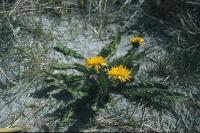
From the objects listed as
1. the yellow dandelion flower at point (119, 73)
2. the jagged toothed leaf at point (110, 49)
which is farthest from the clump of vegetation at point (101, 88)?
the jagged toothed leaf at point (110, 49)

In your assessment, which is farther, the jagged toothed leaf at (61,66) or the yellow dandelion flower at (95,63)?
the jagged toothed leaf at (61,66)

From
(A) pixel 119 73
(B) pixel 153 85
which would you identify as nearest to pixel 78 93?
(A) pixel 119 73

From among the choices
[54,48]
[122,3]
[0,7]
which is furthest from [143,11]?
[0,7]

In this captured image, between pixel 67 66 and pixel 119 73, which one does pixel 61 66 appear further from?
pixel 119 73

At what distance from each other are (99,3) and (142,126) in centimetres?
103

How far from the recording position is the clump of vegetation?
2330mm

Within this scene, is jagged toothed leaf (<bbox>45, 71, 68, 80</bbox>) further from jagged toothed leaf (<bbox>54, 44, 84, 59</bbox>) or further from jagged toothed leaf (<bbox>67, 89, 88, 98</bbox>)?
jagged toothed leaf (<bbox>54, 44, 84, 59</bbox>)

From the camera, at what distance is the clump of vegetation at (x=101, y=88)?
233 centimetres

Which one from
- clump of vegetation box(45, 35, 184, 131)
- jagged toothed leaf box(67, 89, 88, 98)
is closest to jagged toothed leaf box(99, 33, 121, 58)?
clump of vegetation box(45, 35, 184, 131)

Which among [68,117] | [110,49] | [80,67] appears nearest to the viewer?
[68,117]

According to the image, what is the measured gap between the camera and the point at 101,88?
234cm

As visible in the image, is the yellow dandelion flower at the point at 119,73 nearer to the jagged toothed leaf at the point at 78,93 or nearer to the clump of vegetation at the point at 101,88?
the clump of vegetation at the point at 101,88

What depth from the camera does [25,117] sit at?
2.37m

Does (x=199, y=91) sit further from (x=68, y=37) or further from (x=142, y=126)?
(x=68, y=37)
